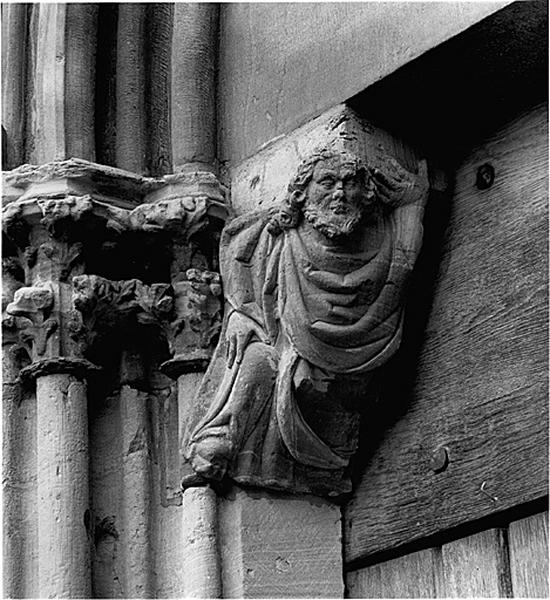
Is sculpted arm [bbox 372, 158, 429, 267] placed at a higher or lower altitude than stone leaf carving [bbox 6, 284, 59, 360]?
higher

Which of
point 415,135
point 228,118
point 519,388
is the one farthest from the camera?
point 228,118

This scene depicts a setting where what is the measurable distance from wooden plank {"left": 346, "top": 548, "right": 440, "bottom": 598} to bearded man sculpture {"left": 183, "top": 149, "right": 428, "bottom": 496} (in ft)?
0.45

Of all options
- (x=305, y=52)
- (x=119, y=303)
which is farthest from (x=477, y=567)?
(x=305, y=52)

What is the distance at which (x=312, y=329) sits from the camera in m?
2.69

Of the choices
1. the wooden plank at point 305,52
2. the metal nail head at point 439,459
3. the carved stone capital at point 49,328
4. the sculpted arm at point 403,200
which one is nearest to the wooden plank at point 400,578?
the metal nail head at point 439,459

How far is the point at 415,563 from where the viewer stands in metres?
2.72

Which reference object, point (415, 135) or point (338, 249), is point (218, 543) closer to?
point (338, 249)

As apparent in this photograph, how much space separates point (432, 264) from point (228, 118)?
0.46m

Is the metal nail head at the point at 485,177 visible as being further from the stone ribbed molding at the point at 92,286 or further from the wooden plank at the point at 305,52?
the stone ribbed molding at the point at 92,286

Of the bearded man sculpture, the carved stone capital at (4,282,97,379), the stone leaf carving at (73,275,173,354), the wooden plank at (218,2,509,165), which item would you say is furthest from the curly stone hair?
the carved stone capital at (4,282,97,379)

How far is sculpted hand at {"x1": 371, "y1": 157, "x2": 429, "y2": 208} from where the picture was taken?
272 centimetres

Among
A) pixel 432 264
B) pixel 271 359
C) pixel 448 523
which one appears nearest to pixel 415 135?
pixel 432 264

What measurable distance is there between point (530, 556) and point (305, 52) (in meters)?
0.90

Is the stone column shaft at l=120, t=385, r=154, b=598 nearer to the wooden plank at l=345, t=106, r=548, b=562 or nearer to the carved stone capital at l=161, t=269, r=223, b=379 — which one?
the carved stone capital at l=161, t=269, r=223, b=379
